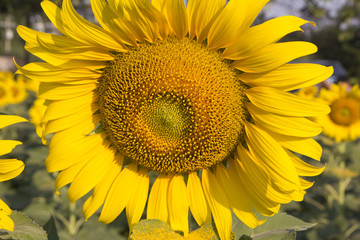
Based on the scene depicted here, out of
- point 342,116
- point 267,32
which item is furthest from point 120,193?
point 342,116

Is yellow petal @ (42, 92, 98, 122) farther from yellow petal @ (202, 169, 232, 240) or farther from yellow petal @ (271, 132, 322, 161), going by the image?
yellow petal @ (271, 132, 322, 161)

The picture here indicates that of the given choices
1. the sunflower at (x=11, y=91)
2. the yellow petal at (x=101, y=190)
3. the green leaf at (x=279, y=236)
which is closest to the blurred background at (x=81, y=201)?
the sunflower at (x=11, y=91)

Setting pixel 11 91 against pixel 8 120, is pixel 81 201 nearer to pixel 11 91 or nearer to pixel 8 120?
pixel 8 120

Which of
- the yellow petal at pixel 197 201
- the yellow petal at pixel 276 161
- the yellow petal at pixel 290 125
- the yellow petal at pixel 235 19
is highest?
the yellow petal at pixel 235 19

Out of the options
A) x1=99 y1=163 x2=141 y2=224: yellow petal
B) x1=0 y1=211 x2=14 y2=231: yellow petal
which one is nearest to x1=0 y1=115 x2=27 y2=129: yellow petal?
x1=0 y1=211 x2=14 y2=231: yellow petal

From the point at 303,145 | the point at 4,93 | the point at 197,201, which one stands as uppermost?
the point at 303,145

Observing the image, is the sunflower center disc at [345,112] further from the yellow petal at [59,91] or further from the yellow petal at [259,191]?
the yellow petal at [59,91]
